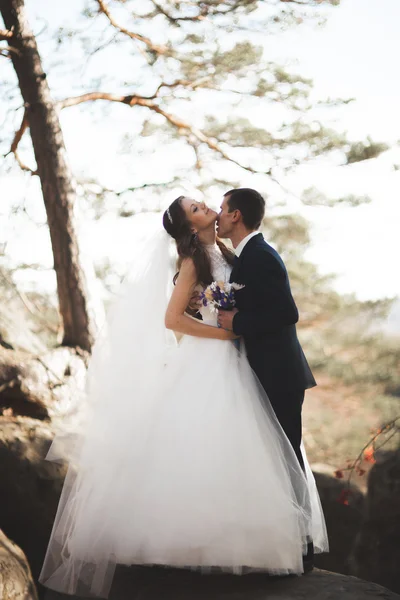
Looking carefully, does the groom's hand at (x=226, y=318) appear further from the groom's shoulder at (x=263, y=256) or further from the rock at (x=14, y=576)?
the rock at (x=14, y=576)

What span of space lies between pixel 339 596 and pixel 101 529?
4.14ft

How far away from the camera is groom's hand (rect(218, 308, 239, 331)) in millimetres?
3283

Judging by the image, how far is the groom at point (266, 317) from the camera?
125 inches

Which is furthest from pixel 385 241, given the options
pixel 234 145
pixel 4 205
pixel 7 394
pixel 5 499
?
pixel 5 499

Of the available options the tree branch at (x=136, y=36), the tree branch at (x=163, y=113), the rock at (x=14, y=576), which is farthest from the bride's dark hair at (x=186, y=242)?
the tree branch at (x=136, y=36)

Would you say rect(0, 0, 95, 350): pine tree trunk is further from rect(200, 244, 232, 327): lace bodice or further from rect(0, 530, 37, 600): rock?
rect(200, 244, 232, 327): lace bodice

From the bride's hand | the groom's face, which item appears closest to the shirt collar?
the groom's face

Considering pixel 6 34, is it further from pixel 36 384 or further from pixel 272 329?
pixel 272 329

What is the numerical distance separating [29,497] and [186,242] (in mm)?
2556

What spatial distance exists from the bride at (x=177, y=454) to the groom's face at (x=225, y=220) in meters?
0.05

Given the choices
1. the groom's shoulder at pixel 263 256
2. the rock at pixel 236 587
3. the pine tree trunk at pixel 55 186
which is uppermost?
the pine tree trunk at pixel 55 186

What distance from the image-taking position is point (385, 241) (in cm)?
1166

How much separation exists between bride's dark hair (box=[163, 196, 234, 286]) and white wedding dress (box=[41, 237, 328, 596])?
91 millimetres

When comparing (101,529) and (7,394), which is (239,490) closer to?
(101,529)
